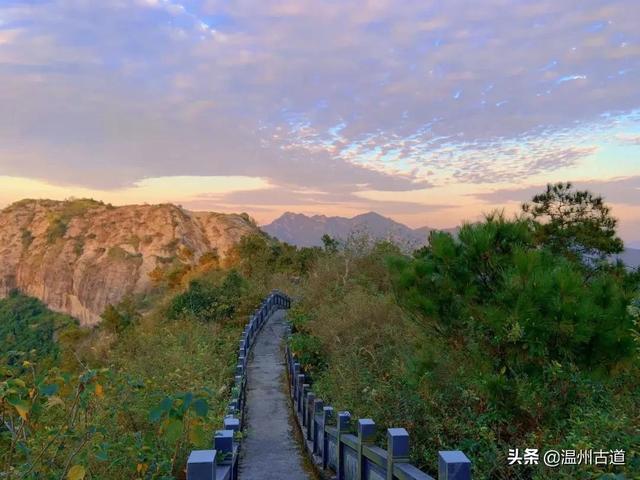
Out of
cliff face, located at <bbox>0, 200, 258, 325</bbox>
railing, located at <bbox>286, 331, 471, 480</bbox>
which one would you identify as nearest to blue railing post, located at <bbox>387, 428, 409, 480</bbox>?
railing, located at <bbox>286, 331, 471, 480</bbox>

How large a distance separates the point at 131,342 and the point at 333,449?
45.5 feet

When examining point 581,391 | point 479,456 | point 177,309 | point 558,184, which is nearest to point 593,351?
point 581,391

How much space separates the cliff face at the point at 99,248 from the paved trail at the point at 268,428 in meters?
40.8

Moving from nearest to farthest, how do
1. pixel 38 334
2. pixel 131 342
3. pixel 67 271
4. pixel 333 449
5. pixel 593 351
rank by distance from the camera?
pixel 593 351 < pixel 333 449 < pixel 131 342 < pixel 38 334 < pixel 67 271

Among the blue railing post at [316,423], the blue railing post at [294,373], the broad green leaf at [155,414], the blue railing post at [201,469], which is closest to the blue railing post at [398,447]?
the blue railing post at [201,469]

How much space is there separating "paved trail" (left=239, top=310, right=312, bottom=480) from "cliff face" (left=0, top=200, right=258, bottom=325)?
40.8 metres

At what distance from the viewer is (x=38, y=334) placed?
5222 centimetres

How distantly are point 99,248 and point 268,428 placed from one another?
203 ft

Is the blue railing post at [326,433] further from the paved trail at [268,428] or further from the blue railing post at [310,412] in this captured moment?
the blue railing post at [310,412]

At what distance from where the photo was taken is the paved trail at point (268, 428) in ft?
24.7

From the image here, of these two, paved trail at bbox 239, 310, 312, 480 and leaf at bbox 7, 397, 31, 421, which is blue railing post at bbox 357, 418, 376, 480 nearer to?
paved trail at bbox 239, 310, 312, 480

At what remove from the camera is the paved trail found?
752cm

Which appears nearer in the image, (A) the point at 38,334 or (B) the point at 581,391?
(B) the point at 581,391

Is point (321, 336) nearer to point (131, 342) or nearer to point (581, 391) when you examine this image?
point (581, 391)
